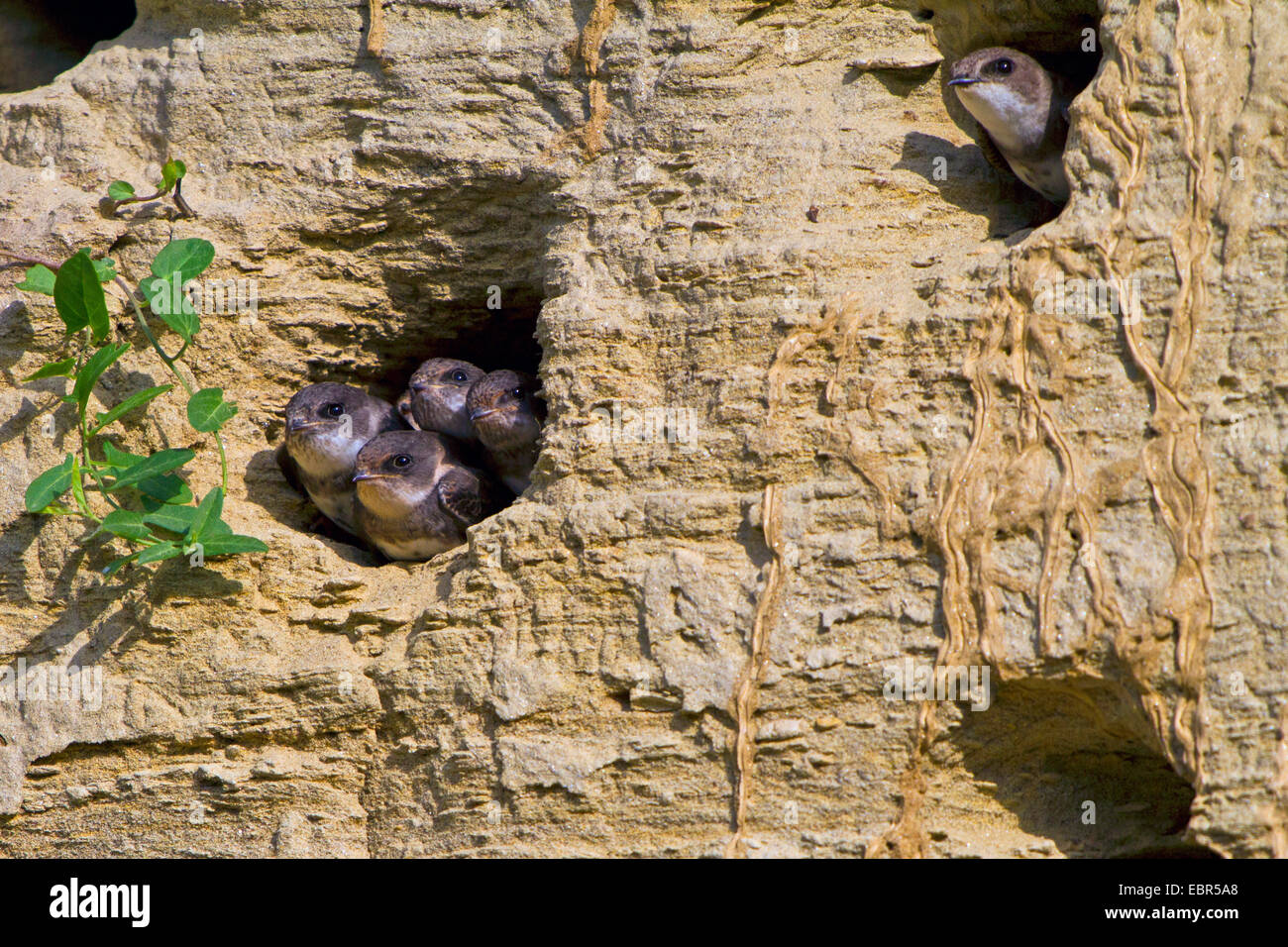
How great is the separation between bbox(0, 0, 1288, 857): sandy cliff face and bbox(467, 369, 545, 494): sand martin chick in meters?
0.40

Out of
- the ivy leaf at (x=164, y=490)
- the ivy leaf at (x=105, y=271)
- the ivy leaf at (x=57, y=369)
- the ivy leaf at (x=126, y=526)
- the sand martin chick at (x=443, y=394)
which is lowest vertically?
the ivy leaf at (x=126, y=526)

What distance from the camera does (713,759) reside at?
3.60m

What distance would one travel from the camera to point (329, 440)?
465cm

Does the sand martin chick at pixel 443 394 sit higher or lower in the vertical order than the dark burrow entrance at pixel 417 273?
lower

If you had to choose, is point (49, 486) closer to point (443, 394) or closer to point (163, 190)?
point (163, 190)

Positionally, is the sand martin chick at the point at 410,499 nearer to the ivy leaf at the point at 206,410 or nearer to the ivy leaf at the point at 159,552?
the ivy leaf at the point at 206,410

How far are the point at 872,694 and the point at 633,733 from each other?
673 mm

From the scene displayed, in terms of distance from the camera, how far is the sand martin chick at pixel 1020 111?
403 cm

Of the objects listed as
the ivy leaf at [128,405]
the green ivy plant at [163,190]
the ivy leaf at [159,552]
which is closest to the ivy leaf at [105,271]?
the green ivy plant at [163,190]

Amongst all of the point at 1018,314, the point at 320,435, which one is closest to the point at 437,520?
the point at 320,435

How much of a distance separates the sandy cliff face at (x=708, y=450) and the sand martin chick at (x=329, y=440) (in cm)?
13

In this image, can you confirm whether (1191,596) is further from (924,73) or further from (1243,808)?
(924,73)

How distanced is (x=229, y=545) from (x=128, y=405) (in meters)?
0.56

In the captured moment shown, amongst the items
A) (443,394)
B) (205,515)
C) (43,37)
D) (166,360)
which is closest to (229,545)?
(205,515)
